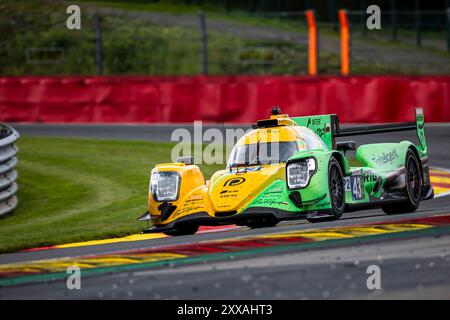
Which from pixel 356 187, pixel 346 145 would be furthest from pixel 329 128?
pixel 356 187

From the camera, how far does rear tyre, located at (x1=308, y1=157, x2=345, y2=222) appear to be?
10.2 metres

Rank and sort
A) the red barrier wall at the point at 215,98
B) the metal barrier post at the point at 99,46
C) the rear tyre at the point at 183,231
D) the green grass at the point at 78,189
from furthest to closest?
the metal barrier post at the point at 99,46, the red barrier wall at the point at 215,98, the green grass at the point at 78,189, the rear tyre at the point at 183,231

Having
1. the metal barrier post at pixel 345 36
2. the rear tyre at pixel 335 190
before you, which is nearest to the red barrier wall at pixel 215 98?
the metal barrier post at pixel 345 36

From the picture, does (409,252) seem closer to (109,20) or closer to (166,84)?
(166,84)

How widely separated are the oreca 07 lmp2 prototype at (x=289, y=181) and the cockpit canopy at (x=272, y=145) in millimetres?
10

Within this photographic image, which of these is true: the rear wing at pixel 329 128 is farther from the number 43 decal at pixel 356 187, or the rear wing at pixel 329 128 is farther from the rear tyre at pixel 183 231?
the rear tyre at pixel 183 231

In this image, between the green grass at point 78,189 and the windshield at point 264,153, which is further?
the green grass at point 78,189

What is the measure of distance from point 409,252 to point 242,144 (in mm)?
4061

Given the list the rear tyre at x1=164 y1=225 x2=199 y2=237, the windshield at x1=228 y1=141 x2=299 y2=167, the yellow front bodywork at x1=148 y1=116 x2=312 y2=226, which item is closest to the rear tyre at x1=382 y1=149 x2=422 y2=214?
the yellow front bodywork at x1=148 y1=116 x2=312 y2=226

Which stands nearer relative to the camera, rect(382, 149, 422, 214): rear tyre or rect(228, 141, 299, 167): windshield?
rect(228, 141, 299, 167): windshield

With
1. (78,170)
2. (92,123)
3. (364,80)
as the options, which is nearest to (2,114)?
(92,123)

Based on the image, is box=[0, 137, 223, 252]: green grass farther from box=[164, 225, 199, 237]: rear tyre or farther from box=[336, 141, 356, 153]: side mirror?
box=[336, 141, 356, 153]: side mirror

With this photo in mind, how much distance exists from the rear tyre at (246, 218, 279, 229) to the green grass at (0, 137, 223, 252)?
166 centimetres

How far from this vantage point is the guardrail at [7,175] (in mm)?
14781
